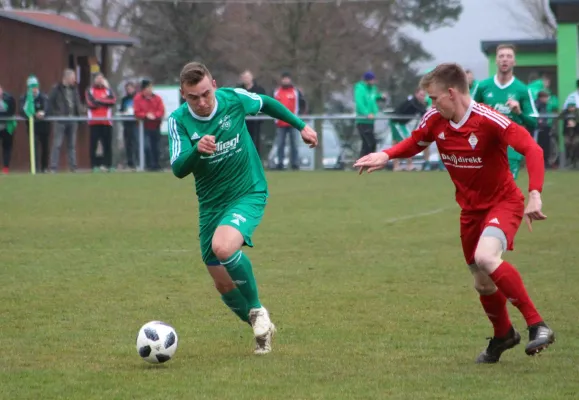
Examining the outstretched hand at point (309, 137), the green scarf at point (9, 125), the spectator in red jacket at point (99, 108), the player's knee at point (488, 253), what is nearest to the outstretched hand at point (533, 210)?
the player's knee at point (488, 253)

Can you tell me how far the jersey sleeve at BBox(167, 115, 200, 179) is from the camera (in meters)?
6.64

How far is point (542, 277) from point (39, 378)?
200 inches

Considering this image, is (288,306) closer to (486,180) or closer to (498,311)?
(498,311)

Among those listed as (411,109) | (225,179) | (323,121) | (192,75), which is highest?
(192,75)

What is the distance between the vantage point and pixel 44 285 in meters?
9.50

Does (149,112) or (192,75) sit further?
(149,112)

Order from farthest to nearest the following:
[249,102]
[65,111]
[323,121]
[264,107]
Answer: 1. [323,121]
2. [65,111]
3. [264,107]
4. [249,102]

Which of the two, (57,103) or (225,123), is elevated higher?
(225,123)

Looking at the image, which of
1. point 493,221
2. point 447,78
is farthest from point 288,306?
point 447,78

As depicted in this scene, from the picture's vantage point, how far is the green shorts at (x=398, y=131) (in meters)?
25.0

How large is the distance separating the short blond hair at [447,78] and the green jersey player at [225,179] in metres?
1.01

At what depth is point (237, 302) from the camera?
700cm

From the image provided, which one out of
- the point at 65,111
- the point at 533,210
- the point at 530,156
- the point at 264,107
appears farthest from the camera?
the point at 65,111

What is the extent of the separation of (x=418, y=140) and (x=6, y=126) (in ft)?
63.1
